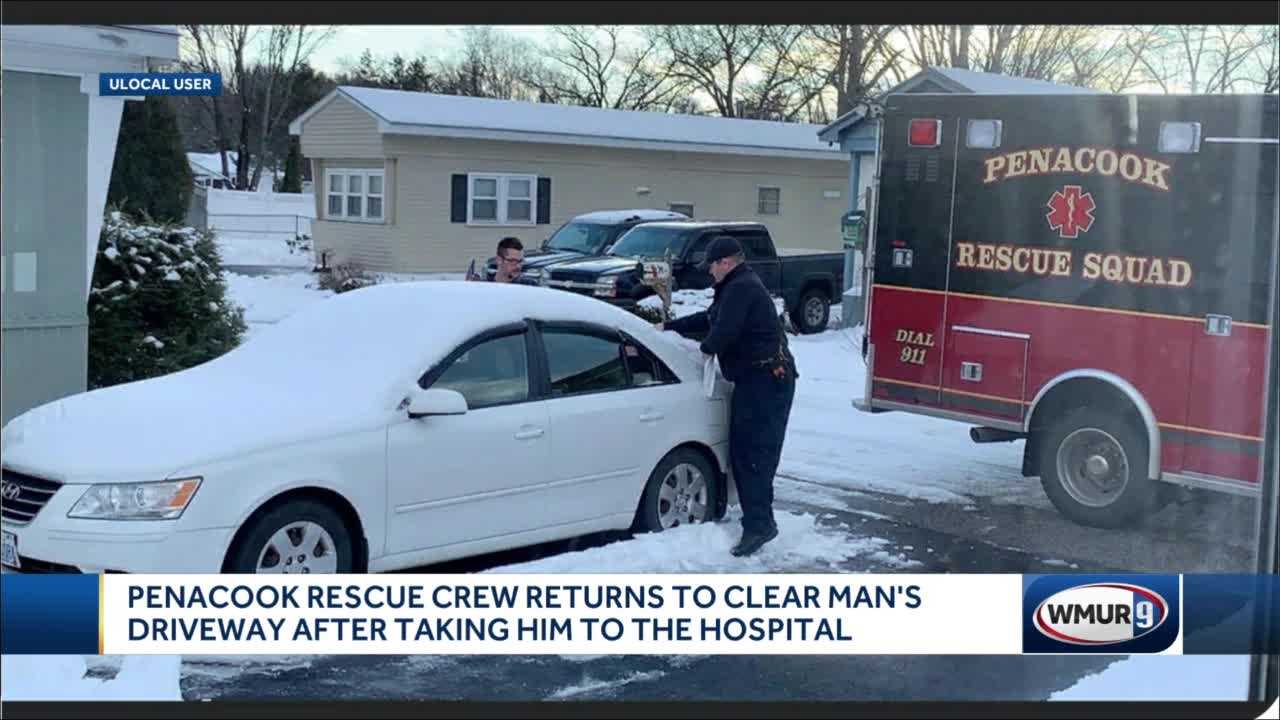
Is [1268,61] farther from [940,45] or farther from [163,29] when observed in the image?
[163,29]

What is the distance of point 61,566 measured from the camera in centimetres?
586

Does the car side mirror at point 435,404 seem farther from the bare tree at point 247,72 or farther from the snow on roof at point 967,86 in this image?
the snow on roof at point 967,86

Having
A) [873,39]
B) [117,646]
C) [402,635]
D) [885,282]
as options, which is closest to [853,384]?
[885,282]

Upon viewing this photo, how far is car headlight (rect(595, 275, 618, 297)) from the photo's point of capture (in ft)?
29.5

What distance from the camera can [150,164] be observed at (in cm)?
711

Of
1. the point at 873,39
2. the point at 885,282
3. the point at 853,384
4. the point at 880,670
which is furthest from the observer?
the point at 853,384

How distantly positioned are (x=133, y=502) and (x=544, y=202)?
3.13 m

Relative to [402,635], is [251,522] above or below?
above

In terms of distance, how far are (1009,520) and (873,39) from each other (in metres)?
3.26

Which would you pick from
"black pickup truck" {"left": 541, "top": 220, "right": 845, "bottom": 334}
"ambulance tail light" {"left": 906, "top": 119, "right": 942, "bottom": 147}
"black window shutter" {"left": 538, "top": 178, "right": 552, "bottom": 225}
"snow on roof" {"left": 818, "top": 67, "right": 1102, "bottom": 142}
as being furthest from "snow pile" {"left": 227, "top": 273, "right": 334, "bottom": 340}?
"ambulance tail light" {"left": 906, "top": 119, "right": 942, "bottom": 147}

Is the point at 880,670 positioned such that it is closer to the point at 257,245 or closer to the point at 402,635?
the point at 402,635

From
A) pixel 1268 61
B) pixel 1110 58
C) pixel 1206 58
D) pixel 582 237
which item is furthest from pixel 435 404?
pixel 1268 61

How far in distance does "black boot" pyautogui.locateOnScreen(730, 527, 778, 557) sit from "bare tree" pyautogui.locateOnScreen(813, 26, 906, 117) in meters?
2.28

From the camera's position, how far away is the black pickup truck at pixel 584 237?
8.39 metres
